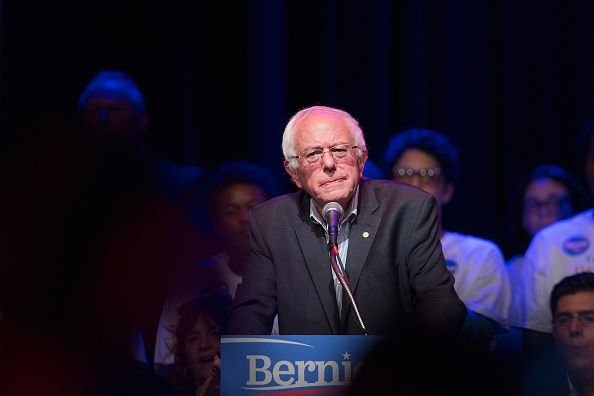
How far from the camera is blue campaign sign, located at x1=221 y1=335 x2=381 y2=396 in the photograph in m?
2.75

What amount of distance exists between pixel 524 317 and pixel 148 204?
2.07m

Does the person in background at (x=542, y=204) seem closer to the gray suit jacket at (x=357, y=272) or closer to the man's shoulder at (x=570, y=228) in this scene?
the man's shoulder at (x=570, y=228)

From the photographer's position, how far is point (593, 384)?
3.96 m

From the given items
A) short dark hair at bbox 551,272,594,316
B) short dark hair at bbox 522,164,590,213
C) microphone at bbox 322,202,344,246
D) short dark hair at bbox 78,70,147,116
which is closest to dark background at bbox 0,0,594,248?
short dark hair at bbox 522,164,590,213

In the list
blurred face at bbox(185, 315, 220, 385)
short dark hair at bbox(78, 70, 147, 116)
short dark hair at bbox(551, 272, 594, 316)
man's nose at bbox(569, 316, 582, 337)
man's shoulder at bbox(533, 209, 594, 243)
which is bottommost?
blurred face at bbox(185, 315, 220, 385)

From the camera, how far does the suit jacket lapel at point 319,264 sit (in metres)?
3.49

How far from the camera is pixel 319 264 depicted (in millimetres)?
3527


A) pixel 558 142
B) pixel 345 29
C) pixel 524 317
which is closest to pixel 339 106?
pixel 345 29

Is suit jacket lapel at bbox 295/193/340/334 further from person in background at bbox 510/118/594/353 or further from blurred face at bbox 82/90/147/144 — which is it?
person in background at bbox 510/118/594/353

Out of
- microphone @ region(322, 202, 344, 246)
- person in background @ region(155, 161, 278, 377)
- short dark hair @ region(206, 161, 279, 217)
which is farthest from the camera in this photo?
short dark hair @ region(206, 161, 279, 217)

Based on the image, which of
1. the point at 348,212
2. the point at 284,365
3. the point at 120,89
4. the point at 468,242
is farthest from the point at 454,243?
the point at 284,365

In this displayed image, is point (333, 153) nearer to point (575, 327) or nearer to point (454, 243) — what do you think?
point (575, 327)

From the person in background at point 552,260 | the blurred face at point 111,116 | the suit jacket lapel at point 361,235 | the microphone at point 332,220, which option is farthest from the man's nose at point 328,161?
the person in background at point 552,260

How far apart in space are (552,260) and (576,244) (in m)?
0.15
